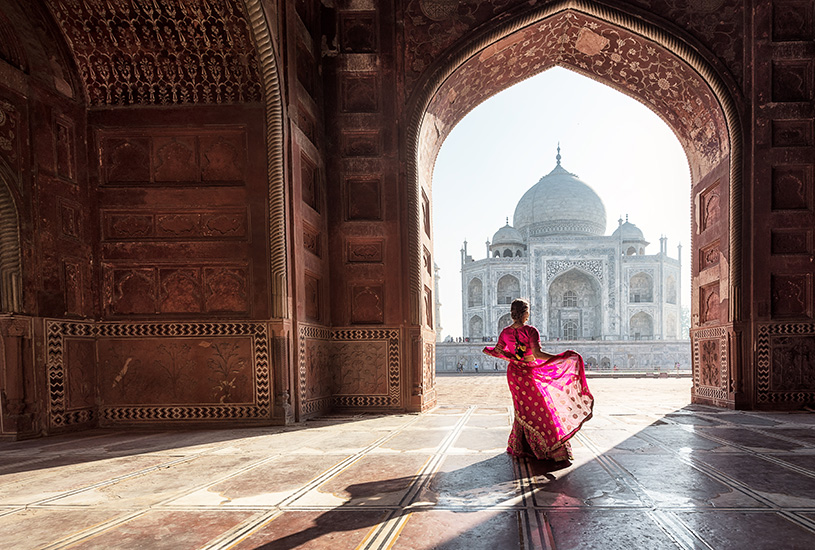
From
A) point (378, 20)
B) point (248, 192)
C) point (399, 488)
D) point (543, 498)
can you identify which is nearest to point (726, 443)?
point (543, 498)

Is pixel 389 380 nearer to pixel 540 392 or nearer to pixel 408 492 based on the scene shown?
pixel 540 392

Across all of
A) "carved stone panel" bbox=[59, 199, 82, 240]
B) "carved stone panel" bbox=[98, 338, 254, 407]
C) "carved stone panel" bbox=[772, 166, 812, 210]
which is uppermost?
"carved stone panel" bbox=[772, 166, 812, 210]

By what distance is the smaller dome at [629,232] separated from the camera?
116ft

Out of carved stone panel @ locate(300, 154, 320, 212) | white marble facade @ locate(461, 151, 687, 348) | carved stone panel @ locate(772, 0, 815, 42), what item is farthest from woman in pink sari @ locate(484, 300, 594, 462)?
white marble facade @ locate(461, 151, 687, 348)

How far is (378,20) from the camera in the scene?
22.5 ft

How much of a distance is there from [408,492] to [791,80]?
24.1ft

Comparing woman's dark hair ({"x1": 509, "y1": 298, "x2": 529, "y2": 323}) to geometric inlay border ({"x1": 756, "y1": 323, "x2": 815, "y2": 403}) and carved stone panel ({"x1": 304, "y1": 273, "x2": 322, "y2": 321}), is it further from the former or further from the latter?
geometric inlay border ({"x1": 756, "y1": 323, "x2": 815, "y2": 403})

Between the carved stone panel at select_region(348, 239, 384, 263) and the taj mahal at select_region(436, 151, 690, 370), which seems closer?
the carved stone panel at select_region(348, 239, 384, 263)

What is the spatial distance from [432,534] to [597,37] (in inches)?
295

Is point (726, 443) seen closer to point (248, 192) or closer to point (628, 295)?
point (248, 192)

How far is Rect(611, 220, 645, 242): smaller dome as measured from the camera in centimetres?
3538

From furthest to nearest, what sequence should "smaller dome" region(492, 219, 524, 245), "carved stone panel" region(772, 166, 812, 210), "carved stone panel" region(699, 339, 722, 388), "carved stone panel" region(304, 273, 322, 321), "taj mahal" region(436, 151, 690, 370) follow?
"smaller dome" region(492, 219, 524, 245) < "taj mahal" region(436, 151, 690, 370) < "carved stone panel" region(699, 339, 722, 388) < "carved stone panel" region(772, 166, 812, 210) < "carved stone panel" region(304, 273, 322, 321)

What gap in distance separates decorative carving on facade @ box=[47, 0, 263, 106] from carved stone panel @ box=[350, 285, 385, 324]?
2.65 m

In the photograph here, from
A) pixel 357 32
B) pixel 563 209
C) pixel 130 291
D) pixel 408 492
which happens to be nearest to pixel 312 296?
pixel 130 291
